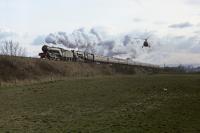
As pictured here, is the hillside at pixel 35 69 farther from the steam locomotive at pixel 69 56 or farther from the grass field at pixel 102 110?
the grass field at pixel 102 110

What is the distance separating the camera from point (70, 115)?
1038 inches

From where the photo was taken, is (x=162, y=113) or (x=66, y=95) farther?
(x=66, y=95)

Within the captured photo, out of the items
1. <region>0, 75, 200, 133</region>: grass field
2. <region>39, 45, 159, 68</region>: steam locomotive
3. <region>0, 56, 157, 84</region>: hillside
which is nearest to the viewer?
<region>0, 75, 200, 133</region>: grass field

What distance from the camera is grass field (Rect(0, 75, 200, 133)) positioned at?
21.8 m

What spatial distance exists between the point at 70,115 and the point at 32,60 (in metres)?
48.5

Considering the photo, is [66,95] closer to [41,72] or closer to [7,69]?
[7,69]

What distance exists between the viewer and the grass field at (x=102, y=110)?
21.8 metres

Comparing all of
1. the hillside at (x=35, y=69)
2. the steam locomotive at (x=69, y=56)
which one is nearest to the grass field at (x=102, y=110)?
the hillside at (x=35, y=69)

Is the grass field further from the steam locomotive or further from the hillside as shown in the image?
the steam locomotive

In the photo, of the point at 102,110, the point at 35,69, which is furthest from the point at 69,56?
the point at 102,110

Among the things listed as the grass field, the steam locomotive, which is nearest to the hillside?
Result: the steam locomotive

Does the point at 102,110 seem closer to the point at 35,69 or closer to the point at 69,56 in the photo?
the point at 35,69

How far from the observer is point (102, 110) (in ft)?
92.4

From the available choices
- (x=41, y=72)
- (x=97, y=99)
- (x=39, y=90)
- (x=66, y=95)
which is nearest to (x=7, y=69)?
(x=41, y=72)
